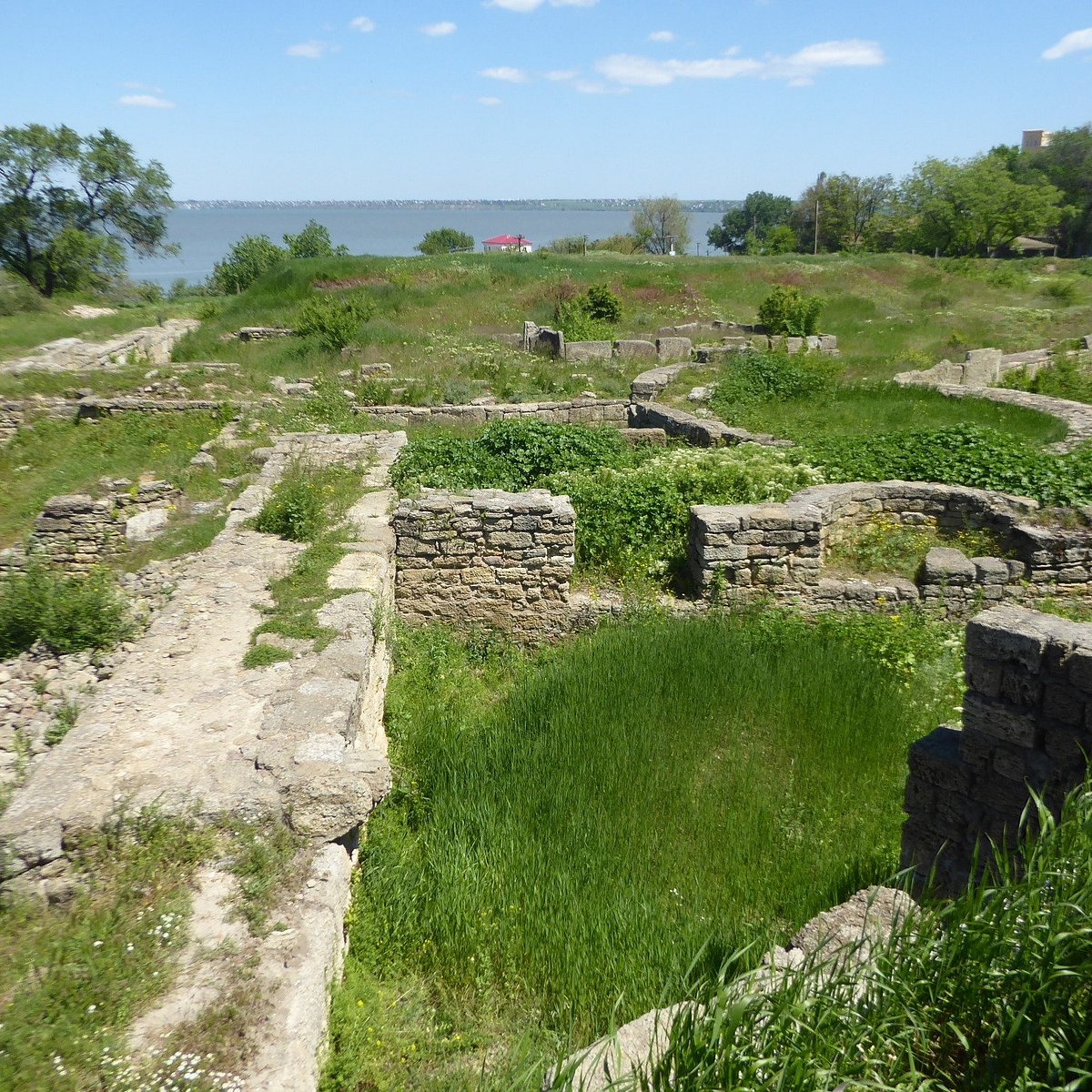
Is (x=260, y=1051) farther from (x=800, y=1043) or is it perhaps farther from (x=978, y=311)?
(x=978, y=311)

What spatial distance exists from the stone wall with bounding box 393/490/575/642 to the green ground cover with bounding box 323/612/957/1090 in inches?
12.7

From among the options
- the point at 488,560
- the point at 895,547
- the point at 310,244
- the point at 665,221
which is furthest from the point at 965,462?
the point at 665,221

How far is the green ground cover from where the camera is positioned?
3.82 meters

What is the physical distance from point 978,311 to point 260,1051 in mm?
31385

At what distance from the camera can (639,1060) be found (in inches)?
110

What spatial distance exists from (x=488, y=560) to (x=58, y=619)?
355cm

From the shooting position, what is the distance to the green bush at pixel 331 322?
20620 mm

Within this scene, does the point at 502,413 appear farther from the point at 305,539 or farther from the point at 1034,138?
the point at 1034,138

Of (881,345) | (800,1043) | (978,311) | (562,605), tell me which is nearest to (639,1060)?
(800,1043)

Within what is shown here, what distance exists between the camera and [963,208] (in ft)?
191

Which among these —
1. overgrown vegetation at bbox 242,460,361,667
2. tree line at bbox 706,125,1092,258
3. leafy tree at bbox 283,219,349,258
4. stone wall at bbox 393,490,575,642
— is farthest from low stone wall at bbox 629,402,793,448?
tree line at bbox 706,125,1092,258

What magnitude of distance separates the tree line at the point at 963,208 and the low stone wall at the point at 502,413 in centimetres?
4699

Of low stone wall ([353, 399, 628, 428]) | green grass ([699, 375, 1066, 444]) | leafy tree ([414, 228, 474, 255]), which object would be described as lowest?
low stone wall ([353, 399, 628, 428])

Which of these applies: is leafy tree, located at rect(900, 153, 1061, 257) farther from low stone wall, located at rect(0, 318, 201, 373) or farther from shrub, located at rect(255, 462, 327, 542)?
shrub, located at rect(255, 462, 327, 542)
